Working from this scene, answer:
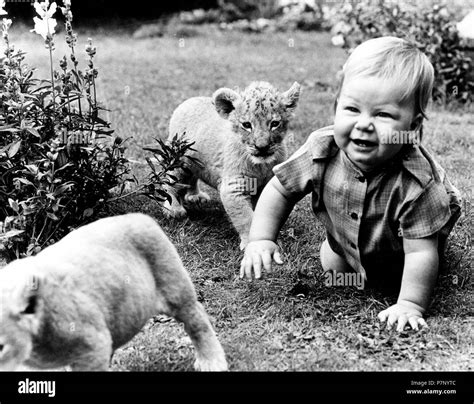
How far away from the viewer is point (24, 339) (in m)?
2.44

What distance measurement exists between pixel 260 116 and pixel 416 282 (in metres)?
1.64

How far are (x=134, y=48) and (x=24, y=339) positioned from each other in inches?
390

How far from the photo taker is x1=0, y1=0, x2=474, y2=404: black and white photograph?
271cm

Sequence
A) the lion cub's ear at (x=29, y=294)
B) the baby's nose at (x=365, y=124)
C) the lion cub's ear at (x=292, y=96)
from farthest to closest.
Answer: the lion cub's ear at (x=292, y=96) → the baby's nose at (x=365, y=124) → the lion cub's ear at (x=29, y=294)

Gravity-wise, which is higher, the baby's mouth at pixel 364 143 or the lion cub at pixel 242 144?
the baby's mouth at pixel 364 143

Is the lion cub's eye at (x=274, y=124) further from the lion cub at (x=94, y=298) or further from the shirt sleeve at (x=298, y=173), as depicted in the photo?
the lion cub at (x=94, y=298)

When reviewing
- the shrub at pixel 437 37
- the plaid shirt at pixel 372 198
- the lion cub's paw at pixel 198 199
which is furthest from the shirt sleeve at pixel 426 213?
the shrub at pixel 437 37

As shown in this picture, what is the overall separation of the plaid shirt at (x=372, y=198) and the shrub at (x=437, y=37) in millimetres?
4471

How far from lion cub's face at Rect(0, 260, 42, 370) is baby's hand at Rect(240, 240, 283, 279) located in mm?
1391

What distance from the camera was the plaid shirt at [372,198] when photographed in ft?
12.1

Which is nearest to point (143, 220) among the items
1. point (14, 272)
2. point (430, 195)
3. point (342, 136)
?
point (14, 272)

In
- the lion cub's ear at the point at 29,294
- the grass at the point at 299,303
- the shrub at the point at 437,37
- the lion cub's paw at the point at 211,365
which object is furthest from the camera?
the shrub at the point at 437,37

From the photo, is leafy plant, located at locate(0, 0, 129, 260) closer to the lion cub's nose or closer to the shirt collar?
the lion cub's nose

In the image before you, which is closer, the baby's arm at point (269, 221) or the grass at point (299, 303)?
the grass at point (299, 303)
